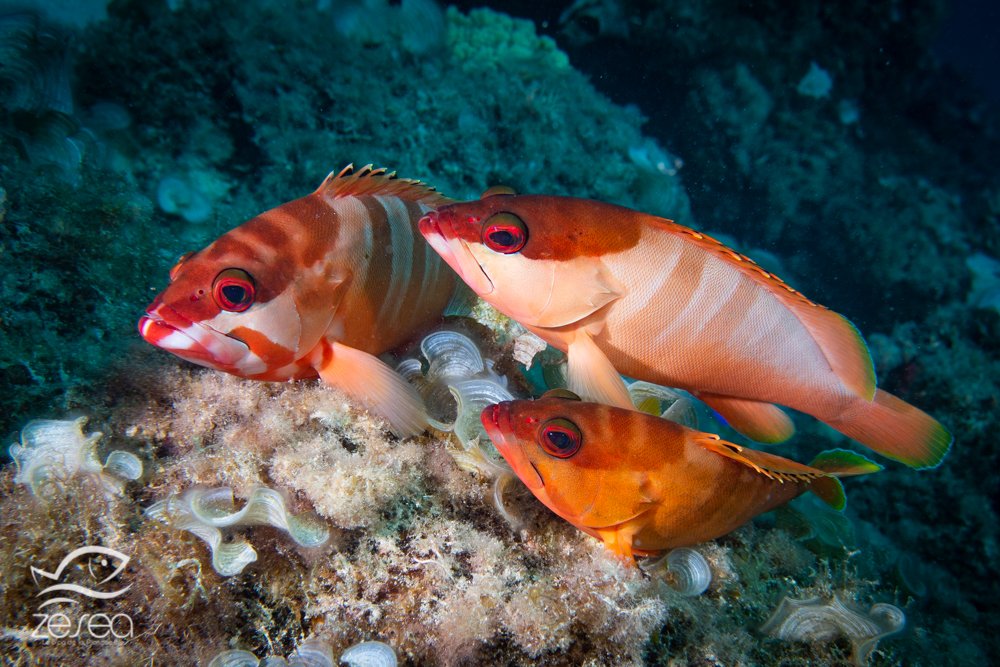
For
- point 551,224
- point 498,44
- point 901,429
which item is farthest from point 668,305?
point 498,44

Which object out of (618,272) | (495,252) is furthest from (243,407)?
(618,272)

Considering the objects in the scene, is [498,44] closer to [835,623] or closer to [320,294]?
[320,294]

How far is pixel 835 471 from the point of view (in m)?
2.48

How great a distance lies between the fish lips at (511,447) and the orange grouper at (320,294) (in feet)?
1.37

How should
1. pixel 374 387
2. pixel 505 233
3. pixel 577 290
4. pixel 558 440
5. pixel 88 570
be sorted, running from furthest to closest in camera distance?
pixel 577 290 < pixel 505 233 < pixel 374 387 < pixel 558 440 < pixel 88 570

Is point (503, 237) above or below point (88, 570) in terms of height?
above

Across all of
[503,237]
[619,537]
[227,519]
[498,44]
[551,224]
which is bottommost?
[227,519]

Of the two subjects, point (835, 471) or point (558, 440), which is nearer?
point (558, 440)

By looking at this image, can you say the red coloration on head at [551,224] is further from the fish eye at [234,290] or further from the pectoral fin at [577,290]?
the fish eye at [234,290]

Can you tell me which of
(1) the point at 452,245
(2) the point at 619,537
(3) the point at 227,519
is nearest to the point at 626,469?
(2) the point at 619,537

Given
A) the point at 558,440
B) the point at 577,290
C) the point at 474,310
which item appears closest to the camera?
the point at 558,440

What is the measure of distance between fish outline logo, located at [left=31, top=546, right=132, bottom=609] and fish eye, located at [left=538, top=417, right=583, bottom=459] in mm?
1691

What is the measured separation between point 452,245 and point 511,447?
108cm

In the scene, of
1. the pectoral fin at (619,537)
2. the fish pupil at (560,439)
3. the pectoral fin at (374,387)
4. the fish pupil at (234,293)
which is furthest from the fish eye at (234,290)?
the pectoral fin at (619,537)
